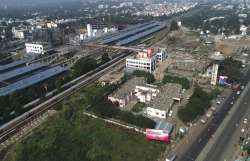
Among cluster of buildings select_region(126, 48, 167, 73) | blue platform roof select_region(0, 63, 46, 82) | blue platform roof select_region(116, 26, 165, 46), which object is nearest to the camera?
blue platform roof select_region(0, 63, 46, 82)

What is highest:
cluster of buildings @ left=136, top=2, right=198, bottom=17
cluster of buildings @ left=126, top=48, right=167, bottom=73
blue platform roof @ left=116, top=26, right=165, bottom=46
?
cluster of buildings @ left=136, top=2, right=198, bottom=17

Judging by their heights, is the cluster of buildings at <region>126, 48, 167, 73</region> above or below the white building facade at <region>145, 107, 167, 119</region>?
above

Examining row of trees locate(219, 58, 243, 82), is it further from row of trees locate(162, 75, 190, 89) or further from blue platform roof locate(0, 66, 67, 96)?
blue platform roof locate(0, 66, 67, 96)

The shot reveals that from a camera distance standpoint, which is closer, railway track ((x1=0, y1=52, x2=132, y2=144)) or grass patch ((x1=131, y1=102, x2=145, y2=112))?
railway track ((x1=0, y1=52, x2=132, y2=144))

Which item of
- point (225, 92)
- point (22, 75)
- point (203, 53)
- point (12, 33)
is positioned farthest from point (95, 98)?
point (12, 33)

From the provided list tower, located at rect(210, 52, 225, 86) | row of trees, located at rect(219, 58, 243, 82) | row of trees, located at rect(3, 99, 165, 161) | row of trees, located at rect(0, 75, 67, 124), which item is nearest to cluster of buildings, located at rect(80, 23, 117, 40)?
row of trees, located at rect(0, 75, 67, 124)

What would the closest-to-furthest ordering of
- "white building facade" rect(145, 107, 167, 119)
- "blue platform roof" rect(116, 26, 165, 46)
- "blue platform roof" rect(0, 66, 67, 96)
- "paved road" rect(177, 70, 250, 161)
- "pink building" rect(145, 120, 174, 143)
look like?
"paved road" rect(177, 70, 250, 161)
"pink building" rect(145, 120, 174, 143)
"white building facade" rect(145, 107, 167, 119)
"blue platform roof" rect(0, 66, 67, 96)
"blue platform roof" rect(116, 26, 165, 46)

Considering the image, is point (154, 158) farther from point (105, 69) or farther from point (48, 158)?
point (105, 69)

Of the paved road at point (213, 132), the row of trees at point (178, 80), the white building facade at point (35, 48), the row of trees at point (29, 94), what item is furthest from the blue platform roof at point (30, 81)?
the paved road at point (213, 132)
